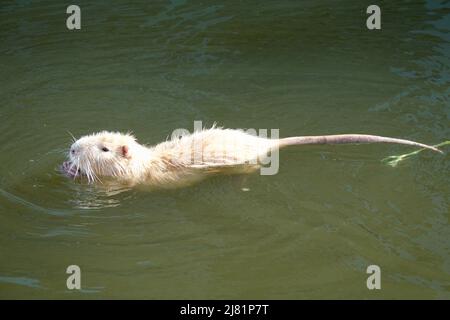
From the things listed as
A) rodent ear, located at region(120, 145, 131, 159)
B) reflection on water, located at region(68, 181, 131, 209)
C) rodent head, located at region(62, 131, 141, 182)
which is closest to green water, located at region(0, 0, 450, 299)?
reflection on water, located at region(68, 181, 131, 209)

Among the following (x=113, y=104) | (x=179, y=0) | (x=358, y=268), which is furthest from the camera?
(x=179, y=0)

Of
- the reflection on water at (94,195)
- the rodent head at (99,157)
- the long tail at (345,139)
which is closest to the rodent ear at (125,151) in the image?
the rodent head at (99,157)

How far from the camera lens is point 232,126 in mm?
5660

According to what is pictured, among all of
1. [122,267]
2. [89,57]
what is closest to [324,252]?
[122,267]

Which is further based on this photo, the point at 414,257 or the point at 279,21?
the point at 279,21

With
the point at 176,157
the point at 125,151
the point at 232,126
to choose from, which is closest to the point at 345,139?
the point at 232,126

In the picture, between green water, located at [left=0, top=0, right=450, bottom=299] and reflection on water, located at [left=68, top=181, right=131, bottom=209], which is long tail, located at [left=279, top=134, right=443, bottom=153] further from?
reflection on water, located at [left=68, top=181, right=131, bottom=209]

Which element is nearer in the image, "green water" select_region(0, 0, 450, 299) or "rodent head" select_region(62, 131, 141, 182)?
"green water" select_region(0, 0, 450, 299)

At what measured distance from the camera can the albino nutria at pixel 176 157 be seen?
4836mm

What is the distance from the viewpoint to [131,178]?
4914 millimetres

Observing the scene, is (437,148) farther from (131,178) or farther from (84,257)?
(84,257)

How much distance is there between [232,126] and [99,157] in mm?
1274

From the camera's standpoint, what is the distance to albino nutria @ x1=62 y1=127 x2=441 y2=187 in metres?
4.84

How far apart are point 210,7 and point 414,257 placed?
4821mm
